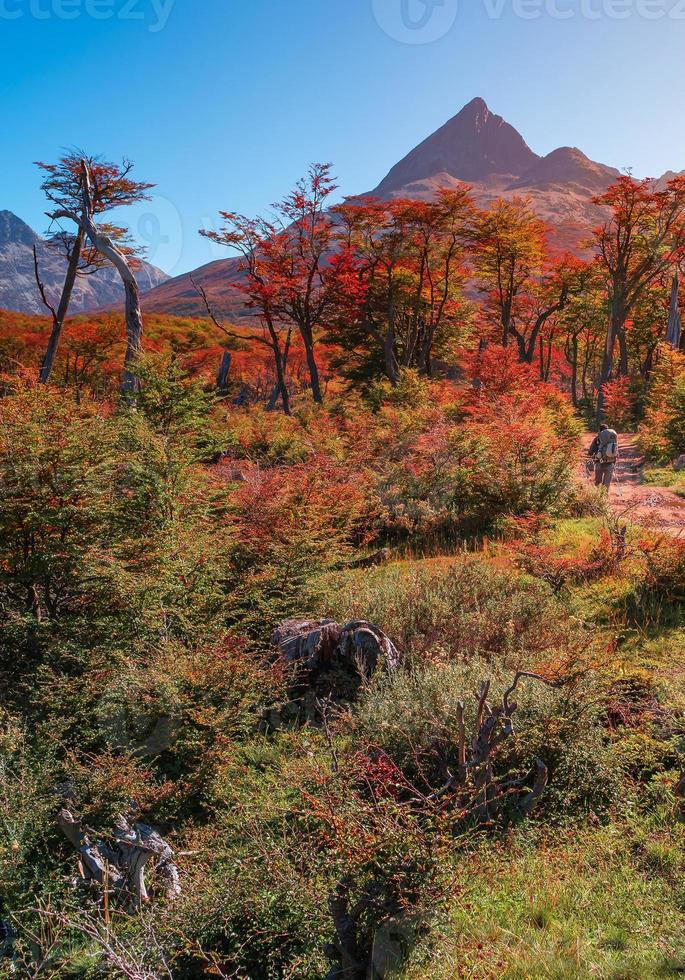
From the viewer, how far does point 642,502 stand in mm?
9906

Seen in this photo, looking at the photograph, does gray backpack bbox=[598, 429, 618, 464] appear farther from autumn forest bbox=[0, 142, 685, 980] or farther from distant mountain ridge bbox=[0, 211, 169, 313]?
distant mountain ridge bbox=[0, 211, 169, 313]

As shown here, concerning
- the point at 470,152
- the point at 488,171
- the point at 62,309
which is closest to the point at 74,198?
the point at 62,309

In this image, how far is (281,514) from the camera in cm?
776

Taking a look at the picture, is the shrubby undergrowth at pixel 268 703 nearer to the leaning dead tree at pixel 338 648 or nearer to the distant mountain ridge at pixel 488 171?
the leaning dead tree at pixel 338 648

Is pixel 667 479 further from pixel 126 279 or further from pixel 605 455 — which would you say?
pixel 126 279

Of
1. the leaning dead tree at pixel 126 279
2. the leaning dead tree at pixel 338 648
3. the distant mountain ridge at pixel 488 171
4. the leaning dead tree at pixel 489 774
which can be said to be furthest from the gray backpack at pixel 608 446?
the distant mountain ridge at pixel 488 171

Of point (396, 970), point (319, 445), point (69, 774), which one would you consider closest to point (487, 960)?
point (396, 970)

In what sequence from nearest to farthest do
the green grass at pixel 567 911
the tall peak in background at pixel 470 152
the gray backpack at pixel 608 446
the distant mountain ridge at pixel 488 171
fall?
1. the green grass at pixel 567 911
2. the gray backpack at pixel 608 446
3. the distant mountain ridge at pixel 488 171
4. the tall peak in background at pixel 470 152

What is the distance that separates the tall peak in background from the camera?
166m

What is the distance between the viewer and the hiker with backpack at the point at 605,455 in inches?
380

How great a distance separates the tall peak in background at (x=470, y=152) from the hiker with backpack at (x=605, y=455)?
172 m

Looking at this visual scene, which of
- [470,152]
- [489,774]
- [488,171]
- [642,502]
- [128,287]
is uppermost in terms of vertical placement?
[470,152]

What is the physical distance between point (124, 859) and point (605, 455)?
29.1ft

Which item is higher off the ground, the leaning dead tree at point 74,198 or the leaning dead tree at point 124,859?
the leaning dead tree at point 74,198
